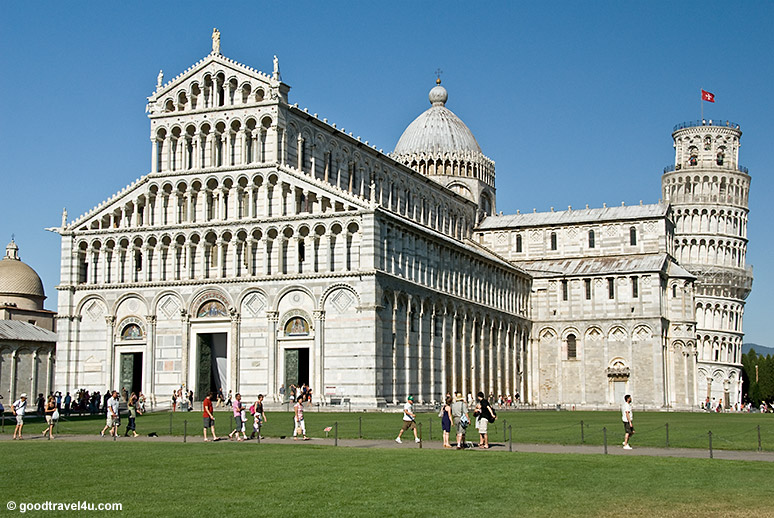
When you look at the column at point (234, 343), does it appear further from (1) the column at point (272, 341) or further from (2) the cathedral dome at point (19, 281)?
(2) the cathedral dome at point (19, 281)

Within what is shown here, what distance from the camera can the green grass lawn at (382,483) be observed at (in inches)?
756

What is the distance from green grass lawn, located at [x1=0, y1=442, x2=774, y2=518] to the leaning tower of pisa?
93180 millimetres

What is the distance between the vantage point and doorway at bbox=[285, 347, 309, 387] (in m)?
60.5

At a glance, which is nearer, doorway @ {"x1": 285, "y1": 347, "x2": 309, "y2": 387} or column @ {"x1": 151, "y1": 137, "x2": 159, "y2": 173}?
doorway @ {"x1": 285, "y1": 347, "x2": 309, "y2": 387}

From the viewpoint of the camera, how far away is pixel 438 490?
21.5 meters

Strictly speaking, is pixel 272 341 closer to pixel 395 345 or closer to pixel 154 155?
pixel 395 345

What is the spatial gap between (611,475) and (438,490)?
500cm

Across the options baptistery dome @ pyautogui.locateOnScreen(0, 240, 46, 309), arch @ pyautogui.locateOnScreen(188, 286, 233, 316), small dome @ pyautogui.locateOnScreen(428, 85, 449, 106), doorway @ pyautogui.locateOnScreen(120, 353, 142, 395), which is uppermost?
small dome @ pyautogui.locateOnScreen(428, 85, 449, 106)

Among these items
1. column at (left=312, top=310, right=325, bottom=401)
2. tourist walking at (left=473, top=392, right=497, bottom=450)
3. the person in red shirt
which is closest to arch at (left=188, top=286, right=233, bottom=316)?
column at (left=312, top=310, right=325, bottom=401)

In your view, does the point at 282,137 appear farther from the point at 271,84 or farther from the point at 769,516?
the point at 769,516

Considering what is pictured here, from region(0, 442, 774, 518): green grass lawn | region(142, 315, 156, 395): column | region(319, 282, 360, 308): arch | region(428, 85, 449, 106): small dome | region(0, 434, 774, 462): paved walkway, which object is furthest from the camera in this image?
region(428, 85, 449, 106): small dome

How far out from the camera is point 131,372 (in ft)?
212

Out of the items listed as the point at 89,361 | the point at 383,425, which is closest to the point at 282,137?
the point at 89,361

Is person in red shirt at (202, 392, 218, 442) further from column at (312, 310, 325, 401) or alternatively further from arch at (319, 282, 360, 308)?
arch at (319, 282, 360, 308)
